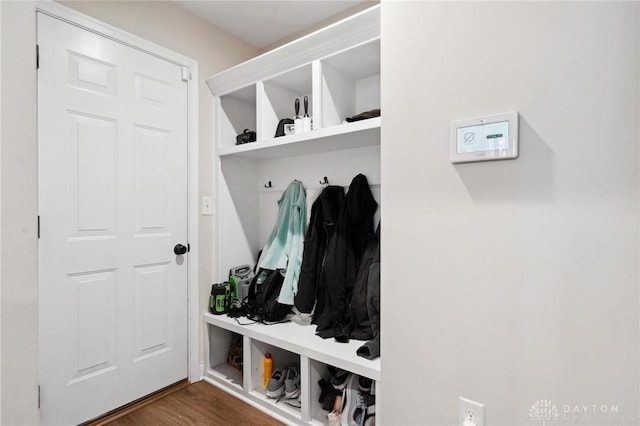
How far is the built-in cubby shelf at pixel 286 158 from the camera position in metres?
1.70

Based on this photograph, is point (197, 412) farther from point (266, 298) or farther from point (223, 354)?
point (266, 298)

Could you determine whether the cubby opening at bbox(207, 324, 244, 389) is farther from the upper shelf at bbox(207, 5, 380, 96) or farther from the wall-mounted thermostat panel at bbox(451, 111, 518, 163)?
the wall-mounted thermostat panel at bbox(451, 111, 518, 163)

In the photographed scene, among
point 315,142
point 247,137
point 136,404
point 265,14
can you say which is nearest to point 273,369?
point 136,404

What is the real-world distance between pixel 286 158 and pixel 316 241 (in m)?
0.76

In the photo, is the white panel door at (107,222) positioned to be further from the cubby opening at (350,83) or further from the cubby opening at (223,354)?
the cubby opening at (350,83)

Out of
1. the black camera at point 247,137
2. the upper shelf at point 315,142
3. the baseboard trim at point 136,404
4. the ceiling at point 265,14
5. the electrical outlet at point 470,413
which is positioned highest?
the ceiling at point 265,14

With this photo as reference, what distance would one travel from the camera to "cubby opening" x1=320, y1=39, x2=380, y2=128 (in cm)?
176

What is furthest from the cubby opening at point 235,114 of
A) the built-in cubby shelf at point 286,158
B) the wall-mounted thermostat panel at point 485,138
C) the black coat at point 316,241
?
the wall-mounted thermostat panel at point 485,138

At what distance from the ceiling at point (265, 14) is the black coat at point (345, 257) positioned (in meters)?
1.20

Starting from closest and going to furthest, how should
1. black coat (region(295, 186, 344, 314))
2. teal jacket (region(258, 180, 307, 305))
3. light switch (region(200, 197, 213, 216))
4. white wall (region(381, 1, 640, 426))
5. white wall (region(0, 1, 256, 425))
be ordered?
white wall (region(0, 1, 256, 425)), white wall (region(381, 1, 640, 426)), black coat (region(295, 186, 344, 314)), teal jacket (region(258, 180, 307, 305)), light switch (region(200, 197, 213, 216))

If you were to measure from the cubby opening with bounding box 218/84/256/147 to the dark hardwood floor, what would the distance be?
5.51 feet

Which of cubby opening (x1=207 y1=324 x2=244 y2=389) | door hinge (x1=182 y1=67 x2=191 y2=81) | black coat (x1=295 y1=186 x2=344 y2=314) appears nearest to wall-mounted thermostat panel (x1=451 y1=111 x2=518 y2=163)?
black coat (x1=295 y1=186 x2=344 y2=314)

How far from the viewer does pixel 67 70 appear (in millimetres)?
1638

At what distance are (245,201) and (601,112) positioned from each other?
215 cm
